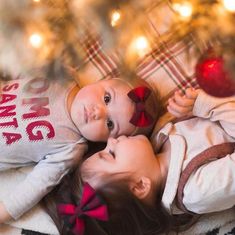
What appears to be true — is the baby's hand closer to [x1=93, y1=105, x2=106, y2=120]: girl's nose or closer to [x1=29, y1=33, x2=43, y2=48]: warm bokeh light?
[x1=93, y1=105, x2=106, y2=120]: girl's nose

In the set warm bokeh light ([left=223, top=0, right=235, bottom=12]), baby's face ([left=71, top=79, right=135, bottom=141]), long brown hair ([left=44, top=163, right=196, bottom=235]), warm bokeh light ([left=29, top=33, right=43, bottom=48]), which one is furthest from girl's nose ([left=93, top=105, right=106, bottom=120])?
warm bokeh light ([left=223, top=0, right=235, bottom=12])

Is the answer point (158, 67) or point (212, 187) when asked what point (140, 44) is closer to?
point (158, 67)

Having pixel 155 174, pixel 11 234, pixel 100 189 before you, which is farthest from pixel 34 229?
pixel 155 174

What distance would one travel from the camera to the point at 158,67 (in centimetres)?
100

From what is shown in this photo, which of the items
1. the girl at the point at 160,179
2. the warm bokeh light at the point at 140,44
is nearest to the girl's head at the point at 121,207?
the girl at the point at 160,179

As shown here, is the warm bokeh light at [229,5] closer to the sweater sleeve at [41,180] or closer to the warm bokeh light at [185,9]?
the warm bokeh light at [185,9]

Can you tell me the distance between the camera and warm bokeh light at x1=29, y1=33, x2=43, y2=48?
28.5 inches

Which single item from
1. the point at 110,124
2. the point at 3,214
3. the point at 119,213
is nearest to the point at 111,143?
the point at 110,124

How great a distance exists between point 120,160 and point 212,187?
198 millimetres

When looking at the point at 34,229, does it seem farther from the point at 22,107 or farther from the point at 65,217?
the point at 22,107

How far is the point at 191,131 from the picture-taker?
0.91m

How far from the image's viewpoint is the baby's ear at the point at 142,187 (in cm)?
88

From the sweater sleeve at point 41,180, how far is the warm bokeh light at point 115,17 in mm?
353

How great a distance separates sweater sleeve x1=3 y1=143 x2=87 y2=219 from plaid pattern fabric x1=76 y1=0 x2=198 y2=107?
0.20m
